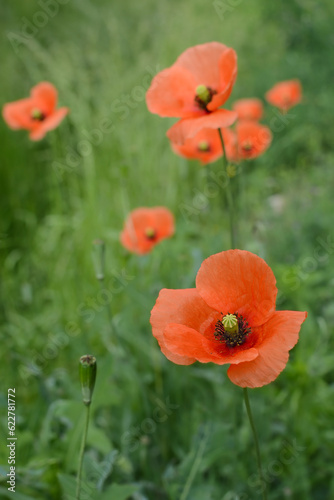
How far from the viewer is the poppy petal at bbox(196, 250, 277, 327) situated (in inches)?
34.6

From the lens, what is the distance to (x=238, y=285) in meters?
0.92

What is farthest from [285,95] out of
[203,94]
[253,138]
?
[203,94]

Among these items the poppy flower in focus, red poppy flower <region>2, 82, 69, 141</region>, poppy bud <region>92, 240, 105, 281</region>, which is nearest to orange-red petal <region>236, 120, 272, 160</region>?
the poppy flower in focus

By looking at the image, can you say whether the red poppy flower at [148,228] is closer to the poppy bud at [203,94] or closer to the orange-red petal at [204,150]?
the orange-red petal at [204,150]

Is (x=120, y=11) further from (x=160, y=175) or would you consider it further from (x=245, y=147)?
(x=245, y=147)

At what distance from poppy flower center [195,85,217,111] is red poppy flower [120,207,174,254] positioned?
69 cm

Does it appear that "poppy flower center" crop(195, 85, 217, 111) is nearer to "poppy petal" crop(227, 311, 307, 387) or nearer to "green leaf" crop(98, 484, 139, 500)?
"poppy petal" crop(227, 311, 307, 387)

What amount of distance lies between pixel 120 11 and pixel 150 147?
2.26 meters

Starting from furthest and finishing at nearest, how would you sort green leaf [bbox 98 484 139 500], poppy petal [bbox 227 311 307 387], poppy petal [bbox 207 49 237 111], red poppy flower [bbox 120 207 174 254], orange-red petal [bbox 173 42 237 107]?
red poppy flower [bbox 120 207 174 254] < orange-red petal [bbox 173 42 237 107] < poppy petal [bbox 207 49 237 111] < green leaf [bbox 98 484 139 500] < poppy petal [bbox 227 311 307 387]

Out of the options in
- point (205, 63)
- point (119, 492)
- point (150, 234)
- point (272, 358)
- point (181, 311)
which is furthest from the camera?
point (150, 234)

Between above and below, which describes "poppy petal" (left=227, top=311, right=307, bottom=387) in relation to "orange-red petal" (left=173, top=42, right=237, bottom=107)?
below

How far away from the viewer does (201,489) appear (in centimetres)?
122

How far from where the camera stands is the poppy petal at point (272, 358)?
774 millimetres

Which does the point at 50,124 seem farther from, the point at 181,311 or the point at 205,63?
the point at 181,311
